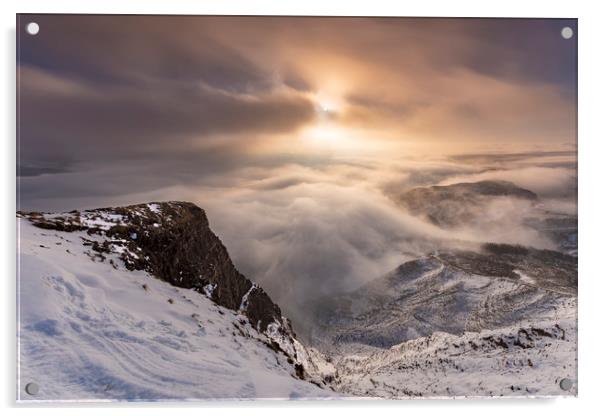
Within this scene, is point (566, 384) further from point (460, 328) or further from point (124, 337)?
point (124, 337)

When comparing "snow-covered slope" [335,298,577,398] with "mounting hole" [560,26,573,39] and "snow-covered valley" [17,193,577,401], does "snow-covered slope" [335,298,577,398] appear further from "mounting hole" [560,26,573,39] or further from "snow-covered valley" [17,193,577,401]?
"mounting hole" [560,26,573,39]

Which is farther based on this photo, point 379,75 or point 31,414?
point 379,75

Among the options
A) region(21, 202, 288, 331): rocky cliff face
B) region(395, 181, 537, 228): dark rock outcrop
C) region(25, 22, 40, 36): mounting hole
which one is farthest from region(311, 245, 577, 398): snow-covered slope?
region(25, 22, 40, 36): mounting hole

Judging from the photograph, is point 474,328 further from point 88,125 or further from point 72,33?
point 72,33

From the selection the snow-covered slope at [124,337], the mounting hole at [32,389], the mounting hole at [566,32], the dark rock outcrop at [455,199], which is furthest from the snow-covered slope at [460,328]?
the mounting hole at [32,389]

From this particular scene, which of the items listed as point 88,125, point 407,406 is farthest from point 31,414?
point 407,406
